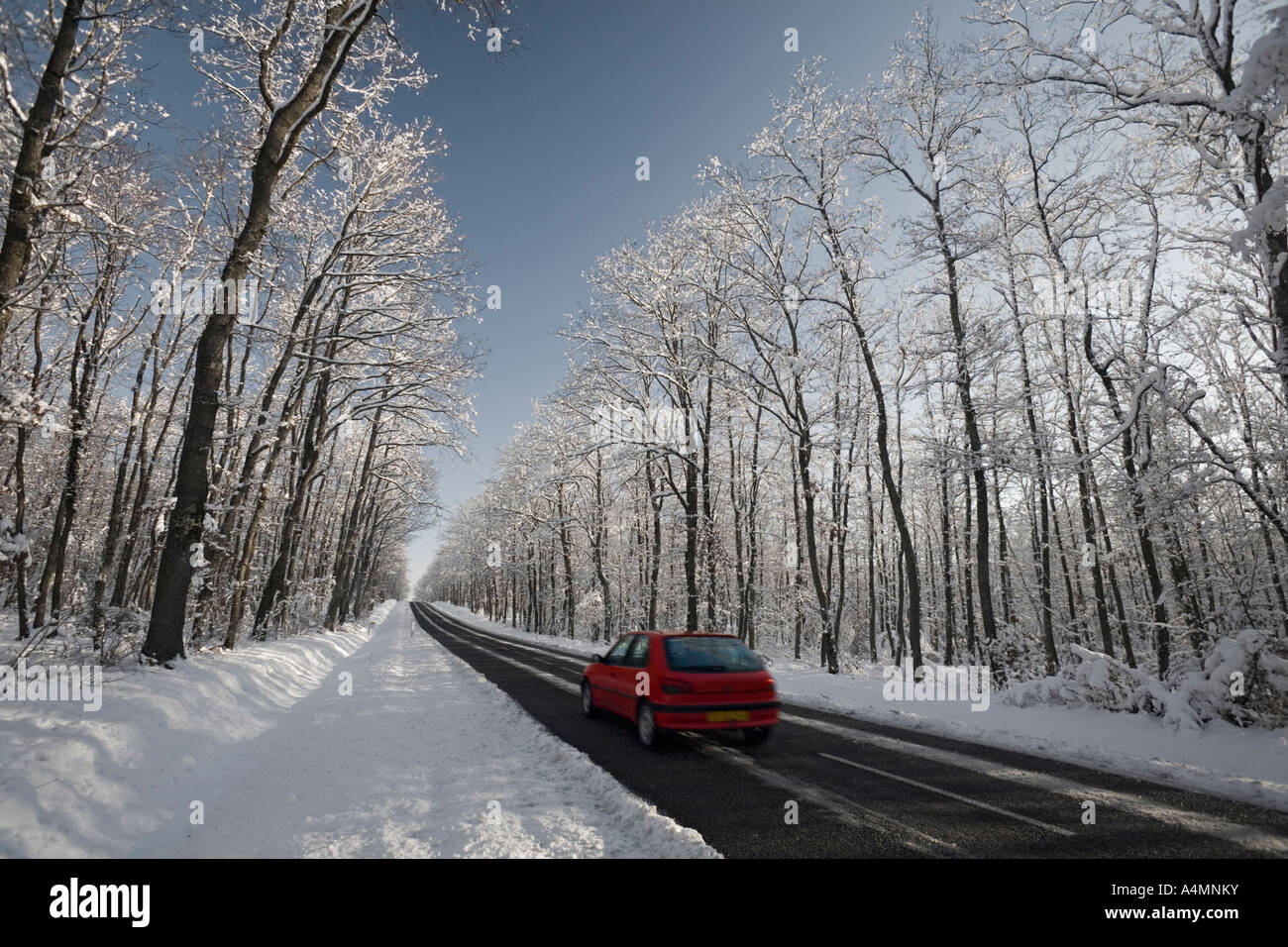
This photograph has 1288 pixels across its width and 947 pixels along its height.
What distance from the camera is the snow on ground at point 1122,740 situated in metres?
5.83

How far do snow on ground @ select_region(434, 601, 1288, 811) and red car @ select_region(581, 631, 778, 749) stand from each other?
3500 millimetres

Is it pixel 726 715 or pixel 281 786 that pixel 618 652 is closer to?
pixel 726 715

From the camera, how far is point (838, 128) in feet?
53.6

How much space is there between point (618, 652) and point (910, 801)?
16.3ft

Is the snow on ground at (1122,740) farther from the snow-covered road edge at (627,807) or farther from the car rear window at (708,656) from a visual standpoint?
the snow-covered road edge at (627,807)

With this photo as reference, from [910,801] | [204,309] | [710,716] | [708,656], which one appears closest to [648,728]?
[710,716]

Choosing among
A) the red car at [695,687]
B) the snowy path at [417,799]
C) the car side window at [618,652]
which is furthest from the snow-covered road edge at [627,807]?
the car side window at [618,652]

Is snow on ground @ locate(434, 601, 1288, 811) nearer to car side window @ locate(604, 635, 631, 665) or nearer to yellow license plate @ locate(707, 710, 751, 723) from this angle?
yellow license plate @ locate(707, 710, 751, 723)

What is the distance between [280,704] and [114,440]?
36.7 ft

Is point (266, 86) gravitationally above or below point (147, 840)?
above

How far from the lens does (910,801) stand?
5352 millimetres

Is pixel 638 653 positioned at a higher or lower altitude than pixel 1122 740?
higher
